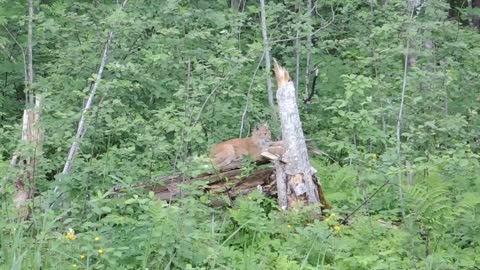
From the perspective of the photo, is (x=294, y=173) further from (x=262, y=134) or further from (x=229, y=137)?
(x=229, y=137)

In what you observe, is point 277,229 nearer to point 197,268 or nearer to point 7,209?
point 197,268

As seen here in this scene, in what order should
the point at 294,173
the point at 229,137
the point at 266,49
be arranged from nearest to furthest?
the point at 294,173
the point at 229,137
the point at 266,49

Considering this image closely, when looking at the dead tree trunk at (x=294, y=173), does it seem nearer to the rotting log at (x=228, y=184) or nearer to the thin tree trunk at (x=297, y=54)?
the rotting log at (x=228, y=184)

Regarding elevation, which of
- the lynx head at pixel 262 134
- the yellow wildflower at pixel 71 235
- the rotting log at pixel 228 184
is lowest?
the rotting log at pixel 228 184

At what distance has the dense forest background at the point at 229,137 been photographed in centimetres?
509

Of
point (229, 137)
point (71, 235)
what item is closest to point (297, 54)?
point (229, 137)

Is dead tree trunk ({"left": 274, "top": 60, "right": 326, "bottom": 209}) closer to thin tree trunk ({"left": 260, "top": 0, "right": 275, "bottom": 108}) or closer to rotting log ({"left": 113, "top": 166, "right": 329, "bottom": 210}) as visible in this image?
rotting log ({"left": 113, "top": 166, "right": 329, "bottom": 210})

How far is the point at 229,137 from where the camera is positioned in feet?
29.3

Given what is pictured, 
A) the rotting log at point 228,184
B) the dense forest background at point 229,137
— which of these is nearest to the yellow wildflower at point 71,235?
the dense forest background at point 229,137

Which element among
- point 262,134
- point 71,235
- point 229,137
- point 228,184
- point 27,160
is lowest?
point 229,137

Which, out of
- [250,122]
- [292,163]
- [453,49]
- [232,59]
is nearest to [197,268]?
[292,163]

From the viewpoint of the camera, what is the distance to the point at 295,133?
6.85m

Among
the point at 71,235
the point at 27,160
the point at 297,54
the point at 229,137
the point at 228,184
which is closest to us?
the point at 71,235

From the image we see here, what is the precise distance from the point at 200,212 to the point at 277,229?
0.75 metres
